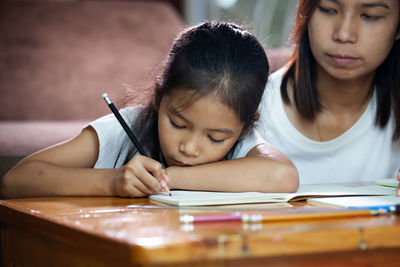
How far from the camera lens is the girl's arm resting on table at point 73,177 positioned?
103cm

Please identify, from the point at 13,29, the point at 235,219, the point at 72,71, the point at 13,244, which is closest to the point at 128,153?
the point at 13,244

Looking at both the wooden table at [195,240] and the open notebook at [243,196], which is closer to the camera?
the wooden table at [195,240]

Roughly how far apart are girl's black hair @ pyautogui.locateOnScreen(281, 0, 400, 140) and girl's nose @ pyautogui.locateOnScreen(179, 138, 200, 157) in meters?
0.58

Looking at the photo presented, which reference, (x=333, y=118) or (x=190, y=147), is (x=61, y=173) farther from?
(x=333, y=118)

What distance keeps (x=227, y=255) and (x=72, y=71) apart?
184 cm

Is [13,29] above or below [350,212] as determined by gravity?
above

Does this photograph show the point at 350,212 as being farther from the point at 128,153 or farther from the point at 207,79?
the point at 128,153

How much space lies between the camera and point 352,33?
4.60 feet

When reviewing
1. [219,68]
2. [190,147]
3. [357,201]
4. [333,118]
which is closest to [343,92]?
[333,118]

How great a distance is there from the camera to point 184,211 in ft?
2.75

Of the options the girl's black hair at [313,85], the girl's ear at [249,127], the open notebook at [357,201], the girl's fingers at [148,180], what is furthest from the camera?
the girl's black hair at [313,85]

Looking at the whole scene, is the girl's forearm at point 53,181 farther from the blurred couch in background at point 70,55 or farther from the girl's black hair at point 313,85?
the blurred couch in background at point 70,55

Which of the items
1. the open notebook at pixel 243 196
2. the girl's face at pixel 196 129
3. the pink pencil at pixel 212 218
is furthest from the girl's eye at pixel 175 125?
the pink pencil at pixel 212 218

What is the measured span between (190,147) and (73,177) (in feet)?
0.70
